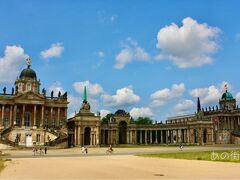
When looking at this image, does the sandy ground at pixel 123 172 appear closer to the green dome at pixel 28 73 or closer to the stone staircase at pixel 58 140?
the stone staircase at pixel 58 140

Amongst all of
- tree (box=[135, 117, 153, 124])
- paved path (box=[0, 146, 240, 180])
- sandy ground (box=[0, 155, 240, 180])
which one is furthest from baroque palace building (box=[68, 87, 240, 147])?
sandy ground (box=[0, 155, 240, 180])

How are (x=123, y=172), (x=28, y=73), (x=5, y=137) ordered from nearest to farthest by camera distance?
(x=123, y=172) → (x=5, y=137) → (x=28, y=73)

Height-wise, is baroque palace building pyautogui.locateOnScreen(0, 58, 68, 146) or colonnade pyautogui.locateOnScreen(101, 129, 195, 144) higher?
baroque palace building pyautogui.locateOnScreen(0, 58, 68, 146)

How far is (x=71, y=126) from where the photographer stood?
112125mm

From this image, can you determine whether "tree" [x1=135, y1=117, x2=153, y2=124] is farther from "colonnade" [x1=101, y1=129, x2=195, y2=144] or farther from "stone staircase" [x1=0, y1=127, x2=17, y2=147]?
"stone staircase" [x1=0, y1=127, x2=17, y2=147]

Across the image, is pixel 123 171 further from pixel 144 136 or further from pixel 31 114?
pixel 144 136

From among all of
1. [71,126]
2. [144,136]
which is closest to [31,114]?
[71,126]

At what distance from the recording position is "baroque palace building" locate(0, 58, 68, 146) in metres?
87.2

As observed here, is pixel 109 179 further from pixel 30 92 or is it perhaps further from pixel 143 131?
pixel 143 131

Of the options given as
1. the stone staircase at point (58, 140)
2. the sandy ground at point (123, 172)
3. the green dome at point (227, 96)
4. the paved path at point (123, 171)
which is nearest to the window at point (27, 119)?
the stone staircase at point (58, 140)

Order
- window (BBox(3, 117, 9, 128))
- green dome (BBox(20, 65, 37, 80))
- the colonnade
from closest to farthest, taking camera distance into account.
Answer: window (BBox(3, 117, 9, 128)) < green dome (BBox(20, 65, 37, 80)) < the colonnade

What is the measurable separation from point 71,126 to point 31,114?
17.4 m

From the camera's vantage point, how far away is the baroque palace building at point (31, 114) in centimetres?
8725

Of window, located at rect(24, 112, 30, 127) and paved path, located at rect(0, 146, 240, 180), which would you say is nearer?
paved path, located at rect(0, 146, 240, 180)
